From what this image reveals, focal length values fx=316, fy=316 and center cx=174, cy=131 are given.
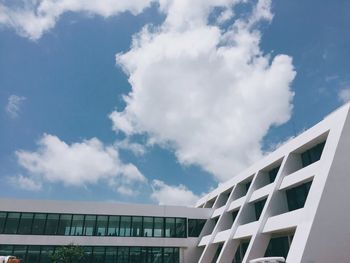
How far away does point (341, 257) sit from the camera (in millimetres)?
18188

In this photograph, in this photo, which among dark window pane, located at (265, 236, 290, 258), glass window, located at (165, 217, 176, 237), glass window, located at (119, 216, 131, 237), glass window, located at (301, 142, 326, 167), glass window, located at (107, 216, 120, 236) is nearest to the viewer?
glass window, located at (301, 142, 326, 167)

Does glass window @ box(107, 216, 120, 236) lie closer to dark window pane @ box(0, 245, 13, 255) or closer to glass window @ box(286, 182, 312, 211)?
dark window pane @ box(0, 245, 13, 255)

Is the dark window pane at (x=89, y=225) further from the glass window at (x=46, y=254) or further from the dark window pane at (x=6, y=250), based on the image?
the dark window pane at (x=6, y=250)

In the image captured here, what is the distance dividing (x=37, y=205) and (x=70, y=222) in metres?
4.15

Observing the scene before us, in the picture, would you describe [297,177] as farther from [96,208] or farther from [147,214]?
[96,208]

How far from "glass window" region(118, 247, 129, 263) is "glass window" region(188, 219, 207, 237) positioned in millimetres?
7991

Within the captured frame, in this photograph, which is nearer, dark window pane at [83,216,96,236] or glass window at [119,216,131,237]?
dark window pane at [83,216,96,236]

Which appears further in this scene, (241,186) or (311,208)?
(241,186)

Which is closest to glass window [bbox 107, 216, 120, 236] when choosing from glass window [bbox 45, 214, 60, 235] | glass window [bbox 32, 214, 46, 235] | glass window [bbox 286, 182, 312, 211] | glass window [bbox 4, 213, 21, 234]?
glass window [bbox 45, 214, 60, 235]

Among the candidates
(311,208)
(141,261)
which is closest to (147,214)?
(141,261)

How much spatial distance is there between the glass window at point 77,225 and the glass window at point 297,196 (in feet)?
74.6

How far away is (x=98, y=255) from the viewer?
1374 inches

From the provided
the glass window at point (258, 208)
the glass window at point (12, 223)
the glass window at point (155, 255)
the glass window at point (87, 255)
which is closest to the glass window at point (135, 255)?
the glass window at point (155, 255)

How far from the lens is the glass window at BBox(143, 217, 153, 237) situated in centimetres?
3723
